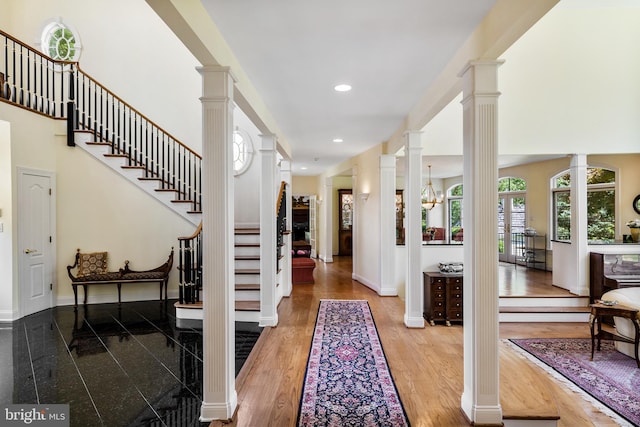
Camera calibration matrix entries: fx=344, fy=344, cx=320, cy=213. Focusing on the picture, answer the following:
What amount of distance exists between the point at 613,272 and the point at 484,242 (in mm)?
4990

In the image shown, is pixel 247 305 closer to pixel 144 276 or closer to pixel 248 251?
pixel 248 251

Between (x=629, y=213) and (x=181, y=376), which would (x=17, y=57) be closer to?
(x=181, y=376)

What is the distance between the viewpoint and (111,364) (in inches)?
134

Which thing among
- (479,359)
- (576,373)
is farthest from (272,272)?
(576,373)

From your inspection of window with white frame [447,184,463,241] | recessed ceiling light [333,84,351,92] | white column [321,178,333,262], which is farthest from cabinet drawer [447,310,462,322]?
window with white frame [447,184,463,241]

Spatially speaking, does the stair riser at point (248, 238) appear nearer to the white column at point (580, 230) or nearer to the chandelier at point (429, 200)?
the chandelier at point (429, 200)

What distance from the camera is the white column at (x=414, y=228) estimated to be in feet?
14.8

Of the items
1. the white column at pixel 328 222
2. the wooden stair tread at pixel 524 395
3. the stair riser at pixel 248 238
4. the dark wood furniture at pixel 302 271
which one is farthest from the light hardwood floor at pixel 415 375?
the white column at pixel 328 222

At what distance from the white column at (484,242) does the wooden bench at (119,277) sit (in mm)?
5174

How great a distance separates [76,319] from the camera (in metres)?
4.96

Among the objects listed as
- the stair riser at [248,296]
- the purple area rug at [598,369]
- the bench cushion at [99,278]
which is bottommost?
the purple area rug at [598,369]

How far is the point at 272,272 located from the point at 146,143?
12.7ft

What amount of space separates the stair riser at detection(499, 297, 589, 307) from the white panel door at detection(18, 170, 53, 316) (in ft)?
24.4

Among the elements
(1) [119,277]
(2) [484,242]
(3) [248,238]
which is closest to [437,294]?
(2) [484,242]
